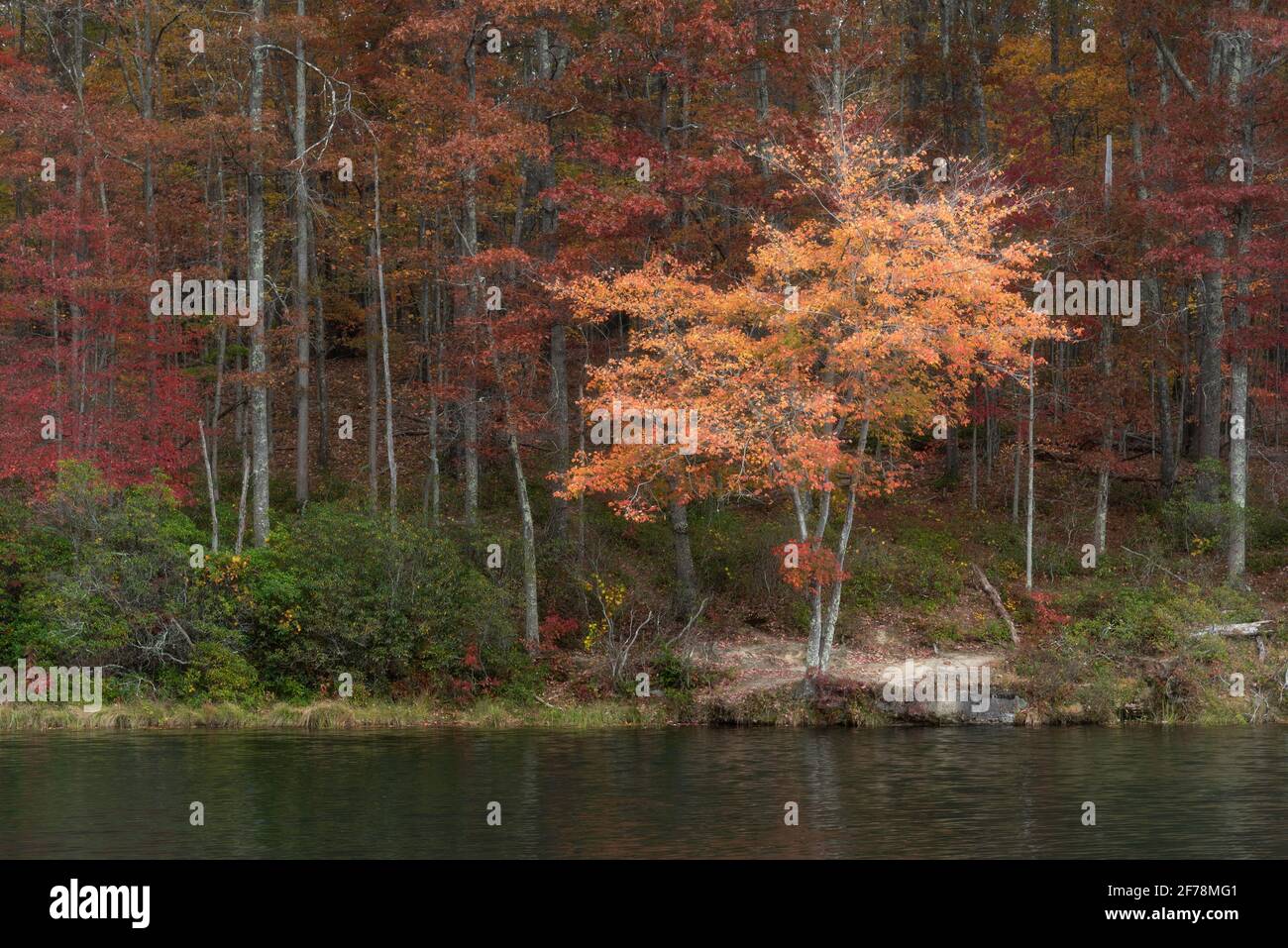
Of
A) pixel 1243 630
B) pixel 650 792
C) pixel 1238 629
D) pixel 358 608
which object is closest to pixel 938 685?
pixel 1238 629

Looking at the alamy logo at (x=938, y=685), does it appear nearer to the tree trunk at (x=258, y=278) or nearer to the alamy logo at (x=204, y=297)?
the tree trunk at (x=258, y=278)

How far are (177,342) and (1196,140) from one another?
76.2 feet

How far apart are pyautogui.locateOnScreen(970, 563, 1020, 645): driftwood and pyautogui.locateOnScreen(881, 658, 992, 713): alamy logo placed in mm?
2177

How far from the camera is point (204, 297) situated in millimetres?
30625

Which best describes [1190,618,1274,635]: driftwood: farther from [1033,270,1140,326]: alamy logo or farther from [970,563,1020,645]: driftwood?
[1033,270,1140,326]: alamy logo

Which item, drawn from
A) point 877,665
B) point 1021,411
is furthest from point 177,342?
point 1021,411

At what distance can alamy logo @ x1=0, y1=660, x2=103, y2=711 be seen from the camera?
1040 inches

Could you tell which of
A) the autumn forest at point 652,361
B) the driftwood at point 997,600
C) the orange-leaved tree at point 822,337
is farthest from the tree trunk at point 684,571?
the driftwood at point 997,600

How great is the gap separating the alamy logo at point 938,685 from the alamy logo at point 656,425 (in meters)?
6.05

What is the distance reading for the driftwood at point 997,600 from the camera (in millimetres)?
29625

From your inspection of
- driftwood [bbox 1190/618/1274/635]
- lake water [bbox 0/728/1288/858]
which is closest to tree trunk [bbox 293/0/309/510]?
lake water [bbox 0/728/1288/858]
